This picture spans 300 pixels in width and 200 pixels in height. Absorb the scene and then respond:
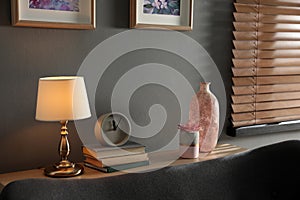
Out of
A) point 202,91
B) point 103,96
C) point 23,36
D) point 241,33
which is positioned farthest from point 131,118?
point 241,33

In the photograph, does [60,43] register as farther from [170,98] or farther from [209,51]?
[209,51]

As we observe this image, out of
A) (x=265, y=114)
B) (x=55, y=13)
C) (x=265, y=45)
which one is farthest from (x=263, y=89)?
(x=55, y=13)

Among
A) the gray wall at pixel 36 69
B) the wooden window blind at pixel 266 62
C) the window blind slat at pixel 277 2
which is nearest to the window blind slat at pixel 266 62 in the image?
the wooden window blind at pixel 266 62

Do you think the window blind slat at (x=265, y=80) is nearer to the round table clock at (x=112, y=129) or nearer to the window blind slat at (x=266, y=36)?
the window blind slat at (x=266, y=36)

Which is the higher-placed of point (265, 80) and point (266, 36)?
point (266, 36)

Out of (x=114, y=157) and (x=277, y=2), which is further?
(x=277, y=2)

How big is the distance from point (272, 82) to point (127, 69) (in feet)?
3.27

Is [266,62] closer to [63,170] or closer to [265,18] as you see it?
[265,18]

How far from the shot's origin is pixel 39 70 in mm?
1909

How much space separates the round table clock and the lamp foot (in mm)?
180

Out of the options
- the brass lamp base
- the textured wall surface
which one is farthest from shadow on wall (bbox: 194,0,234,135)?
the brass lamp base

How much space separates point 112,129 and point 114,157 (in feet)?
0.48

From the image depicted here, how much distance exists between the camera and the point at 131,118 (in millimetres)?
2189

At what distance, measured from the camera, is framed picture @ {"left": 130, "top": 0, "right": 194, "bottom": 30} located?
6.94 ft
